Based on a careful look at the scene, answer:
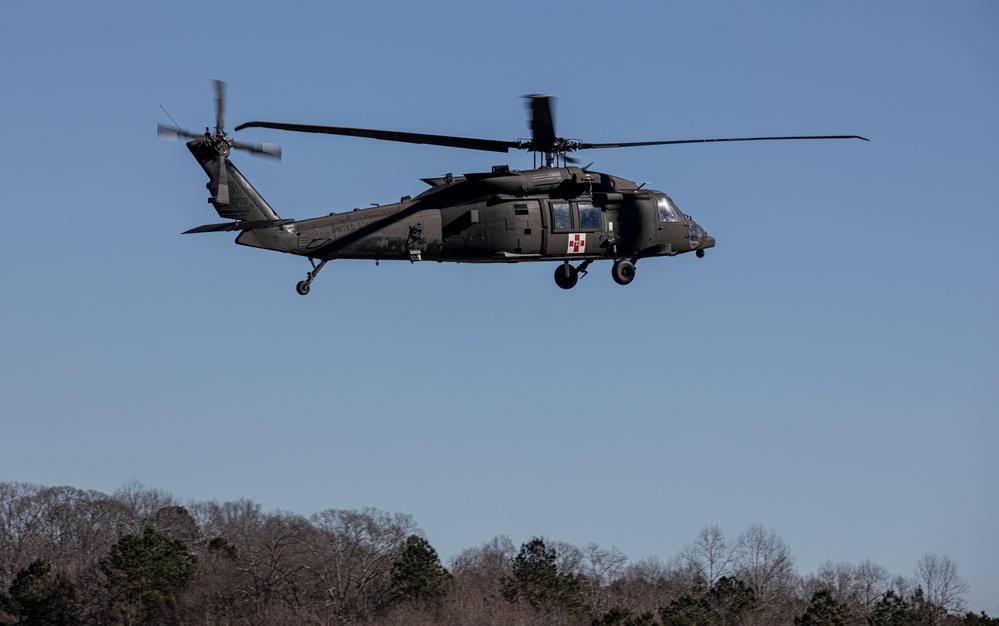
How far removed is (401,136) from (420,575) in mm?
51682

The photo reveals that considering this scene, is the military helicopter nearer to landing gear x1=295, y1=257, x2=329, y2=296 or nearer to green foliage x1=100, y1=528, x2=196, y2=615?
landing gear x1=295, y1=257, x2=329, y2=296

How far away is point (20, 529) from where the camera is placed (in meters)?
129

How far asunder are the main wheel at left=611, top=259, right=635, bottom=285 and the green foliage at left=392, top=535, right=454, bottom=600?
4601 cm

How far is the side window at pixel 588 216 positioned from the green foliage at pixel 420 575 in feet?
155

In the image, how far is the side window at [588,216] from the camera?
44.2 m

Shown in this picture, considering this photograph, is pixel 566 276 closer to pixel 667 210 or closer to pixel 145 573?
pixel 667 210

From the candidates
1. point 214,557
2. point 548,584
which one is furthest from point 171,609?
A: point 548,584

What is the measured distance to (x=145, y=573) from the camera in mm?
89188

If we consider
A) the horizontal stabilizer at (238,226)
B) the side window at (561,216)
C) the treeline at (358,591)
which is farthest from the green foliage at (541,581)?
the horizontal stabilizer at (238,226)

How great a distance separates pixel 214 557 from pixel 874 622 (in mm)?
43075

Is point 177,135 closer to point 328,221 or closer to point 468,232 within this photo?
point 328,221

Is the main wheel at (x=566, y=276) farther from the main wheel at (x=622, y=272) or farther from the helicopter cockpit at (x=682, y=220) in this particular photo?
the helicopter cockpit at (x=682, y=220)

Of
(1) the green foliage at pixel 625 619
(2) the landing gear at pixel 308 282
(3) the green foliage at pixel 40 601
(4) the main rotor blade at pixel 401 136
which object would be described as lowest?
(3) the green foliage at pixel 40 601

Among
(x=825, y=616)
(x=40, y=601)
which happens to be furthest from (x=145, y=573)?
(x=825, y=616)
